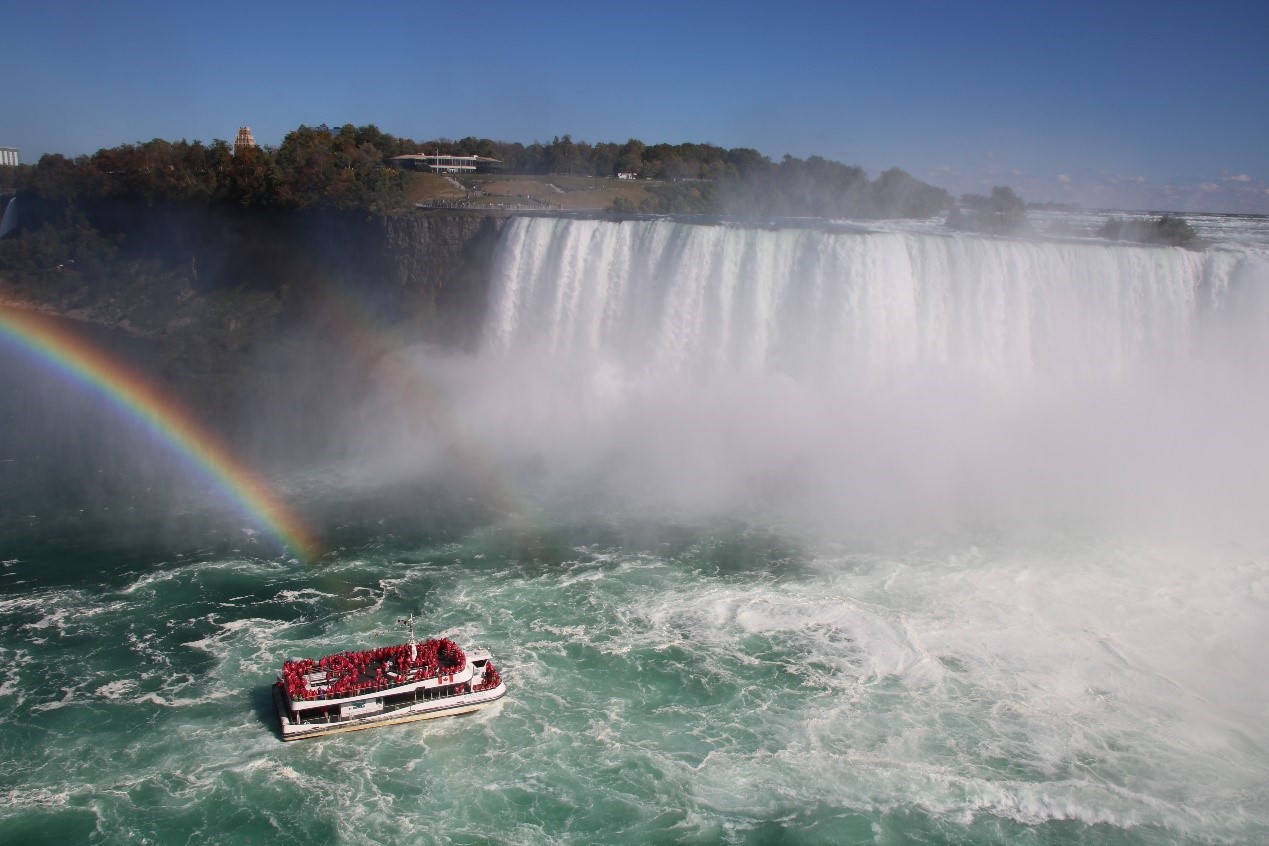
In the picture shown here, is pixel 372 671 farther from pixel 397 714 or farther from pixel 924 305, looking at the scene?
pixel 924 305

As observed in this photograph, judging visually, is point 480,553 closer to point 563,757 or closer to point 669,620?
point 669,620

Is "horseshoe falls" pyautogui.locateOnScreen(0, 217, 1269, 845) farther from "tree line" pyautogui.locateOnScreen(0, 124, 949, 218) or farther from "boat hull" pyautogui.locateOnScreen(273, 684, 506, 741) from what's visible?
"tree line" pyautogui.locateOnScreen(0, 124, 949, 218)

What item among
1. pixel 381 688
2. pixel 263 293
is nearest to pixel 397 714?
pixel 381 688

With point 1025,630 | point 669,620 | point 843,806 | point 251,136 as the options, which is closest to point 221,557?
point 669,620

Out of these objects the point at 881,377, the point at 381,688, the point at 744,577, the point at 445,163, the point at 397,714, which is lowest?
the point at 397,714

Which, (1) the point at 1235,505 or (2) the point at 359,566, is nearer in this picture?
(2) the point at 359,566

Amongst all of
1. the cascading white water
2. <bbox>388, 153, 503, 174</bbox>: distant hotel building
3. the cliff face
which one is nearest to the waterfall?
the cascading white water
